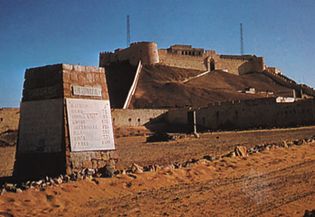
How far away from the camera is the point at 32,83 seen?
9.69 meters

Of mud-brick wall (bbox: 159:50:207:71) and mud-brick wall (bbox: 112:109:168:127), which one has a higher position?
mud-brick wall (bbox: 159:50:207:71)

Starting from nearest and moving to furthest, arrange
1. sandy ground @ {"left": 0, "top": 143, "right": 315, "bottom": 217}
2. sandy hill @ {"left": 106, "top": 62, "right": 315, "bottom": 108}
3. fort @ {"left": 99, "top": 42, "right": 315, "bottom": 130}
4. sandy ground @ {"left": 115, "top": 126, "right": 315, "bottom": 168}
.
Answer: sandy ground @ {"left": 0, "top": 143, "right": 315, "bottom": 217}
sandy ground @ {"left": 115, "top": 126, "right": 315, "bottom": 168}
fort @ {"left": 99, "top": 42, "right": 315, "bottom": 130}
sandy hill @ {"left": 106, "top": 62, "right": 315, "bottom": 108}

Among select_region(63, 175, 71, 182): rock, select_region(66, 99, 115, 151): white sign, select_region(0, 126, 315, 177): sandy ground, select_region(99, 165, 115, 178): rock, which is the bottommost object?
select_region(63, 175, 71, 182): rock

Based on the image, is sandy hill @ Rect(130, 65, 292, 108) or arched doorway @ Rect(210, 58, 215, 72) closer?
sandy hill @ Rect(130, 65, 292, 108)

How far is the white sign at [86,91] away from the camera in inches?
369

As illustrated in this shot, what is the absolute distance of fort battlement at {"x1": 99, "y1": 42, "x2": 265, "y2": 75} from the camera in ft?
222

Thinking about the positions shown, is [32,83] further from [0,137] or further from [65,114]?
[0,137]

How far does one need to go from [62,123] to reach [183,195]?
321 centimetres

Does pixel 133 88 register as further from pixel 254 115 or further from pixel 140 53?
pixel 254 115

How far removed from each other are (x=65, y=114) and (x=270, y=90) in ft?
189

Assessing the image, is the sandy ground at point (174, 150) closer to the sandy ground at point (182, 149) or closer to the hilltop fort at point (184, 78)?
the sandy ground at point (182, 149)

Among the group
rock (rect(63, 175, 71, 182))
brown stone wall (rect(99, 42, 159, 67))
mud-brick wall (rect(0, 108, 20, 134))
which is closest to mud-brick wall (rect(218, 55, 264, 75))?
brown stone wall (rect(99, 42, 159, 67))

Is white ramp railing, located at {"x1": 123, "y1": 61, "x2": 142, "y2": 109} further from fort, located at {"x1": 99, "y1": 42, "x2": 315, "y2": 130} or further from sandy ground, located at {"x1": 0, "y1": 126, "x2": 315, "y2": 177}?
sandy ground, located at {"x1": 0, "y1": 126, "x2": 315, "y2": 177}

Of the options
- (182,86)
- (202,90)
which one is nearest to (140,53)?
(182,86)
